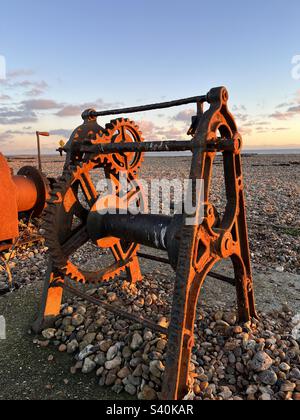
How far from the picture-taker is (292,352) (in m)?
3.31

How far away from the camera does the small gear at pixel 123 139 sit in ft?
12.3

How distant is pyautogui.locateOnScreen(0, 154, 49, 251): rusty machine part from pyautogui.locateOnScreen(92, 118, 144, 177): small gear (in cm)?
200

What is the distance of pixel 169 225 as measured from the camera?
10.2 ft

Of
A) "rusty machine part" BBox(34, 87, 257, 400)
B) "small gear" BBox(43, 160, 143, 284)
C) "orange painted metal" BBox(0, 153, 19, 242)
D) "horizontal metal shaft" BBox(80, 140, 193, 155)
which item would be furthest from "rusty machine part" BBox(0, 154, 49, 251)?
"horizontal metal shaft" BBox(80, 140, 193, 155)

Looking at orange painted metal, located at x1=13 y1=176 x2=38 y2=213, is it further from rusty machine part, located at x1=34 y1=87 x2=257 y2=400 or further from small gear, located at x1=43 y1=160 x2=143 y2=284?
small gear, located at x1=43 y1=160 x2=143 y2=284

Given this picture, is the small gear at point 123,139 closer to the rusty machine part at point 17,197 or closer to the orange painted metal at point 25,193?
the rusty machine part at point 17,197

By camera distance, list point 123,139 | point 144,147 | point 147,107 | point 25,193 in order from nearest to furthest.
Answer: point 144,147 → point 147,107 → point 123,139 → point 25,193

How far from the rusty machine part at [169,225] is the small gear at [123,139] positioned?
→ 0.01 metres

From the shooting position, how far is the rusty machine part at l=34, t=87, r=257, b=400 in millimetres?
2617

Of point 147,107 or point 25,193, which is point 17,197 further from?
point 147,107

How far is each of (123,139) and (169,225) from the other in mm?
1465

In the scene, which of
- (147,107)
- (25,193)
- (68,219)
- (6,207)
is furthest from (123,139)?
(25,193)

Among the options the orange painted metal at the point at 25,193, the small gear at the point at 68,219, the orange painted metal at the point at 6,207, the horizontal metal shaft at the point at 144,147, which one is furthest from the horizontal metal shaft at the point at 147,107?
the orange painted metal at the point at 25,193
